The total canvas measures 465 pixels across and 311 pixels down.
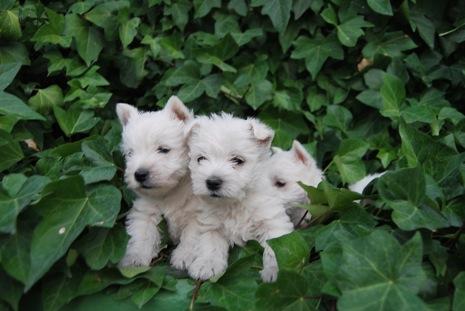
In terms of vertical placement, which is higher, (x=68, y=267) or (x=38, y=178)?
(x=38, y=178)

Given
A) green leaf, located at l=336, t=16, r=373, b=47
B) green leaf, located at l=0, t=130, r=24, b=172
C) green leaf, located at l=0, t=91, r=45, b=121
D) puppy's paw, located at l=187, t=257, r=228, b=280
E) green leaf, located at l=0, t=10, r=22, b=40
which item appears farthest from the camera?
green leaf, located at l=336, t=16, r=373, b=47

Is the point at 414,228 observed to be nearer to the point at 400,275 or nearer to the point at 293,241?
the point at 400,275

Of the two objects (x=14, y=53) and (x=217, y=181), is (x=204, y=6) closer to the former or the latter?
(x=14, y=53)

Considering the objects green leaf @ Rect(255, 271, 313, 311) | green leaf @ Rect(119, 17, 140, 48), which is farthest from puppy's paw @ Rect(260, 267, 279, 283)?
green leaf @ Rect(119, 17, 140, 48)

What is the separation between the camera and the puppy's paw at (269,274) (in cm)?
274

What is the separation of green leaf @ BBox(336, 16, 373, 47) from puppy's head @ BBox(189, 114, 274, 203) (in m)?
1.25

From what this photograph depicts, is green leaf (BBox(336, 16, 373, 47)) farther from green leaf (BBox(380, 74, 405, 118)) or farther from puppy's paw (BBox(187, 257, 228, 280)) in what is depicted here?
puppy's paw (BBox(187, 257, 228, 280))

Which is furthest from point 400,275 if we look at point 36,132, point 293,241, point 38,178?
point 36,132

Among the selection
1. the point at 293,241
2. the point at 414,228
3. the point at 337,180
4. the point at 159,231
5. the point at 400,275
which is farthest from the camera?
the point at 337,180

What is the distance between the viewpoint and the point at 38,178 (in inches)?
105

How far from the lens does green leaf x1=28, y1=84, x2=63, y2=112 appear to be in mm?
3879

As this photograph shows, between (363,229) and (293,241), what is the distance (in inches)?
10.7

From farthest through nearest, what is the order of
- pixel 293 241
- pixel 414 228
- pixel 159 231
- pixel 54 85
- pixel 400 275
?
pixel 54 85
pixel 159 231
pixel 293 241
pixel 414 228
pixel 400 275

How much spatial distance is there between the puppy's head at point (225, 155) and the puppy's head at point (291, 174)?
0.89ft
